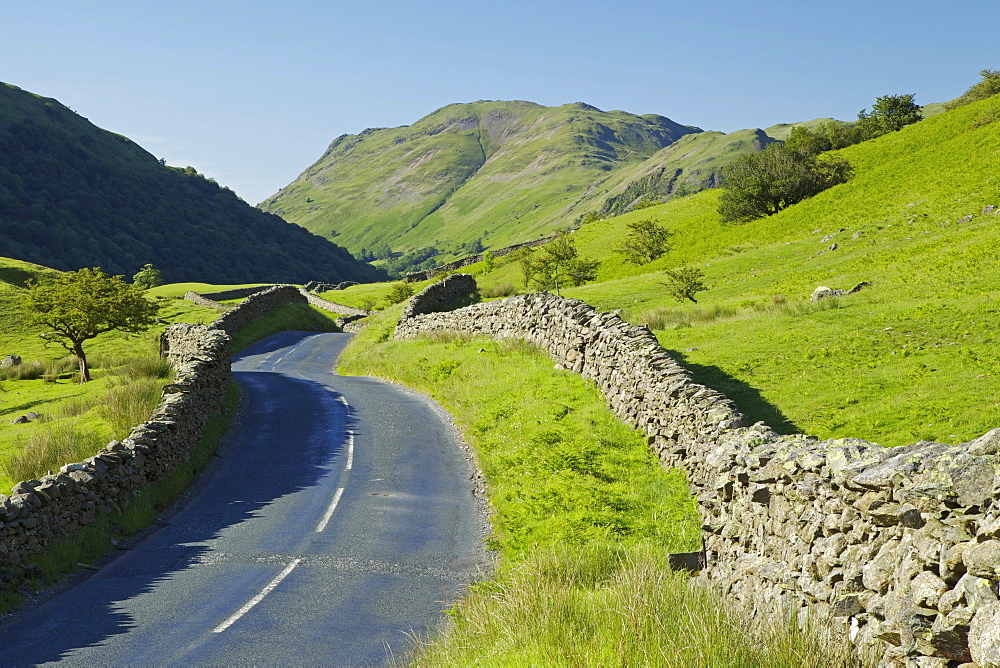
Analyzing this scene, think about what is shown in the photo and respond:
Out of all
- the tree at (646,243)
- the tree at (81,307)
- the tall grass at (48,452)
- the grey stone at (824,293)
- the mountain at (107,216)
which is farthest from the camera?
the mountain at (107,216)

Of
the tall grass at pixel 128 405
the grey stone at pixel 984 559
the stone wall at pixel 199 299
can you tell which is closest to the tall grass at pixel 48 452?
the tall grass at pixel 128 405

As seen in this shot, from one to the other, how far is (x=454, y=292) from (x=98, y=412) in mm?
38934

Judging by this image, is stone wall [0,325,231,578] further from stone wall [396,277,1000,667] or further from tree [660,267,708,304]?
tree [660,267,708,304]

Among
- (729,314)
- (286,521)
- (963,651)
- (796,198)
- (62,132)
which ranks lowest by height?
(286,521)

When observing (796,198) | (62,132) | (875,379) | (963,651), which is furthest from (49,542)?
(62,132)

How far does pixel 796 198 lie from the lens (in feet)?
198

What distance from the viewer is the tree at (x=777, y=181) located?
5916cm

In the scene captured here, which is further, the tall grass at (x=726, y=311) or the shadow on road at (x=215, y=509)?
the tall grass at (x=726, y=311)

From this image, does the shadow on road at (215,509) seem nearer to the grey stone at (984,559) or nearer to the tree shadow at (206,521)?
the tree shadow at (206,521)

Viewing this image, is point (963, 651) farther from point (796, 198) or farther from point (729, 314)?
point (796, 198)

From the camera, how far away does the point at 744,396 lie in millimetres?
17891

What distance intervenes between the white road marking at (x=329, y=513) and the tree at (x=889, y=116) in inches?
2875

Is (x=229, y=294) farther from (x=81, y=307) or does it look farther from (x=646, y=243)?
(x=81, y=307)

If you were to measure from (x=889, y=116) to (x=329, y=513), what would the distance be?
3123 inches
